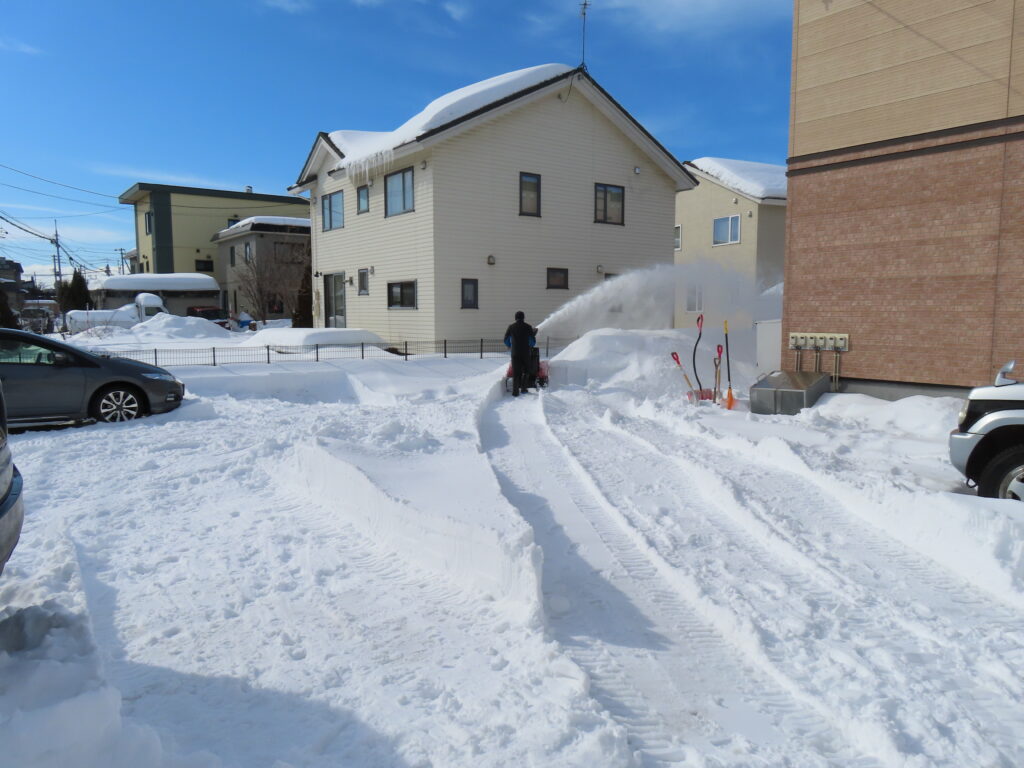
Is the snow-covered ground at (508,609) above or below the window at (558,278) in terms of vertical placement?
below

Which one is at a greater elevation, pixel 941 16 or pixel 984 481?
pixel 941 16

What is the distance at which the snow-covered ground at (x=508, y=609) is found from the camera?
2844 millimetres

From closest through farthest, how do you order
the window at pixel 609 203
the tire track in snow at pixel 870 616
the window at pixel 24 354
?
Answer: 1. the tire track in snow at pixel 870 616
2. the window at pixel 24 354
3. the window at pixel 609 203

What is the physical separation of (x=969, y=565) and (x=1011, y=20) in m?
9.34

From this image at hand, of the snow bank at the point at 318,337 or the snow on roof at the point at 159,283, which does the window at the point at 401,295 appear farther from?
the snow on roof at the point at 159,283

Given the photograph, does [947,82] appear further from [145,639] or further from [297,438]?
[145,639]

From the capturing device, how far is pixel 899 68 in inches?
437

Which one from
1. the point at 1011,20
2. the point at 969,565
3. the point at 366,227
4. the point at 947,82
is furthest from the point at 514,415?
the point at 366,227

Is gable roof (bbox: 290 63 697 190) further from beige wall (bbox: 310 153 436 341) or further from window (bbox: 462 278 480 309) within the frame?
window (bbox: 462 278 480 309)

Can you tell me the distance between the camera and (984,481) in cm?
608

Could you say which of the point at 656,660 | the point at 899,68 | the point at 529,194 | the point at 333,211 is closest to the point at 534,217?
the point at 529,194

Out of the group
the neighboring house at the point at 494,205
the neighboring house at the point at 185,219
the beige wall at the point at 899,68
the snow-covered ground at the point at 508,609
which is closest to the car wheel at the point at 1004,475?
the snow-covered ground at the point at 508,609

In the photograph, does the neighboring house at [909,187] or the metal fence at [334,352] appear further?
the metal fence at [334,352]

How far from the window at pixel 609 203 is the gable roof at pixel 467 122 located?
1.89 m
